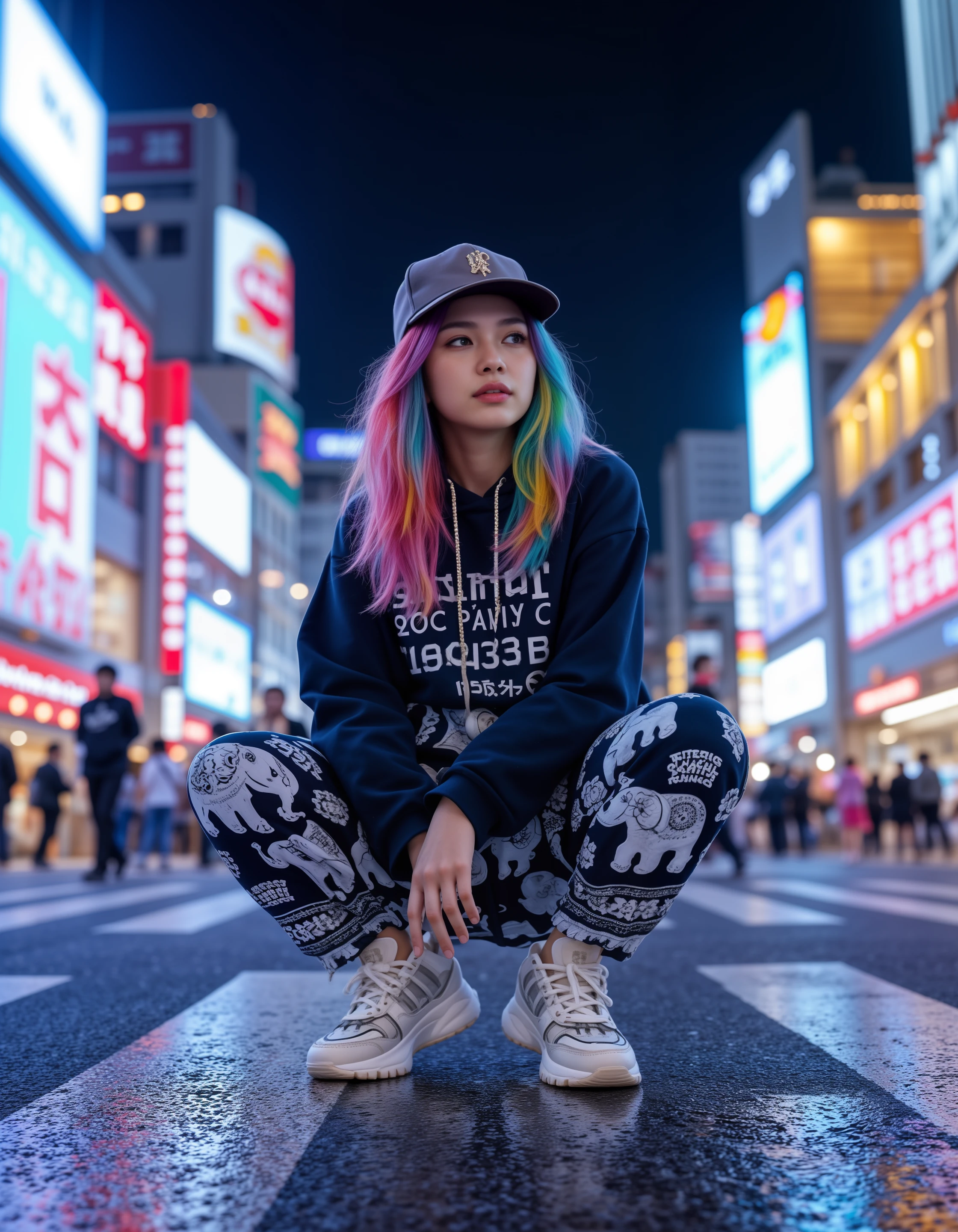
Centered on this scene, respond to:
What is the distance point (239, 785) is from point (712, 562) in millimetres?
64577

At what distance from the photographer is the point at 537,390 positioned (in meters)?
2.18

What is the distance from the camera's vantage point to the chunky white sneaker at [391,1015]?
179 centimetres

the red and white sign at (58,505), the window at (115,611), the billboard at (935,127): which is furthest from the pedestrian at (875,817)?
the window at (115,611)

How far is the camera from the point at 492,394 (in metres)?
2.09

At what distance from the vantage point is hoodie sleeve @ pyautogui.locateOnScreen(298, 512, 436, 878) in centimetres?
177

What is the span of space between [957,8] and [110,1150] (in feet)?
91.3

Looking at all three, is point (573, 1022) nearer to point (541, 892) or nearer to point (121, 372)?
point (541, 892)

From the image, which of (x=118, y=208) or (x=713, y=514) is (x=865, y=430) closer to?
(x=118, y=208)

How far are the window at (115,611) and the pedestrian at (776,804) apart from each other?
1561 centimetres

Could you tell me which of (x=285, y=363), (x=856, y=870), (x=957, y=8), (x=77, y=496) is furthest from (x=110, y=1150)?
(x=285, y=363)

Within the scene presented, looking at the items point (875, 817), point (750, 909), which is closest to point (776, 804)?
point (875, 817)

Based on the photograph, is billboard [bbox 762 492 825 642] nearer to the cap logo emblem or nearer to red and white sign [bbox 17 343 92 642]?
red and white sign [bbox 17 343 92 642]

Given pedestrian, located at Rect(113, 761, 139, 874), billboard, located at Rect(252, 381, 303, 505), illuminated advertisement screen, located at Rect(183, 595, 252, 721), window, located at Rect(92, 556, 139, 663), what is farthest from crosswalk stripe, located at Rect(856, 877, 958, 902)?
billboard, located at Rect(252, 381, 303, 505)

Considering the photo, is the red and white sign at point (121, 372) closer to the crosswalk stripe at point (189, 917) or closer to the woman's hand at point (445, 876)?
the crosswalk stripe at point (189, 917)
